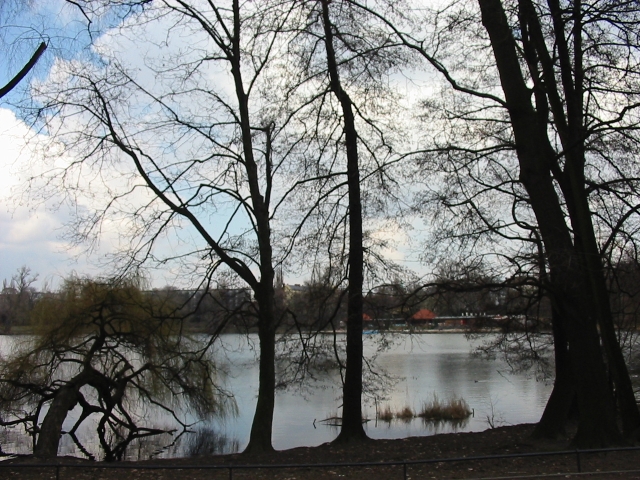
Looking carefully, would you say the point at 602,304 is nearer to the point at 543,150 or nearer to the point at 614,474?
the point at 543,150

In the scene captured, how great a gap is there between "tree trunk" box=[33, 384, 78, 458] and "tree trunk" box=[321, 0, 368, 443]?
6.10 meters

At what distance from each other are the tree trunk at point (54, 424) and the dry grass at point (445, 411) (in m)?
12.1

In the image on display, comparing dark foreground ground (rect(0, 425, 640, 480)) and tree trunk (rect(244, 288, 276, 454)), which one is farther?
tree trunk (rect(244, 288, 276, 454))

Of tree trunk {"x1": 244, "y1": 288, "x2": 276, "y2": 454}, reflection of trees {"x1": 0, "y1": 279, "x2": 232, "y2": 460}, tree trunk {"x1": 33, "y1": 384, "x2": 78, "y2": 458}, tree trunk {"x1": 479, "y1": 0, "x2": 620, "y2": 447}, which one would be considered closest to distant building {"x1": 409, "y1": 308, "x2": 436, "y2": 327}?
tree trunk {"x1": 479, "y1": 0, "x2": 620, "y2": 447}

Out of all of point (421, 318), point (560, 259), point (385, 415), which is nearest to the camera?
point (560, 259)

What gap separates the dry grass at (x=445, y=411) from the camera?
21203mm

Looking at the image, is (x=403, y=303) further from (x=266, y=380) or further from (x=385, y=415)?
(x=385, y=415)

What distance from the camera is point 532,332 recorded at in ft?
43.2

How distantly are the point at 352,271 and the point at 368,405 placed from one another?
39.5 feet

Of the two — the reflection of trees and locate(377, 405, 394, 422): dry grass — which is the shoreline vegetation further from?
the reflection of trees

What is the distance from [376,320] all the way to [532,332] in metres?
3.38

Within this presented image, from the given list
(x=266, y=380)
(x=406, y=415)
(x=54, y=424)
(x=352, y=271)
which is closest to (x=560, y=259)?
(x=352, y=271)

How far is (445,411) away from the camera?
21.5 m

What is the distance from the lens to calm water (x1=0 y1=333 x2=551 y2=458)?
56.5ft
